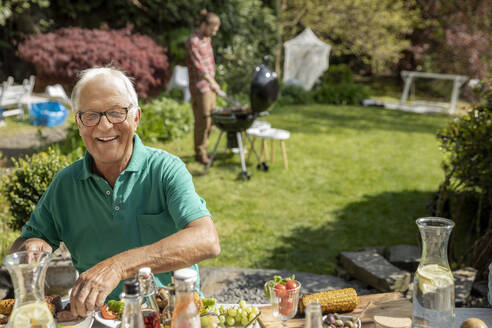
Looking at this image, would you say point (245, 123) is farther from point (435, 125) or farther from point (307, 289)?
point (435, 125)

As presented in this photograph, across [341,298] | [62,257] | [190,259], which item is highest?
[190,259]

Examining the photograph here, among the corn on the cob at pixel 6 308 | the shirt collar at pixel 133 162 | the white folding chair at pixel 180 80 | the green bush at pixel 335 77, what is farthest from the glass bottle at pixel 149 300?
the green bush at pixel 335 77

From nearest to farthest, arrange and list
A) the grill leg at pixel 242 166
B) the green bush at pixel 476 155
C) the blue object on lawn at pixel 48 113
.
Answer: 1. the green bush at pixel 476 155
2. the grill leg at pixel 242 166
3. the blue object on lawn at pixel 48 113

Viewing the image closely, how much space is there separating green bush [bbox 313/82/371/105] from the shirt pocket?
1271 centimetres

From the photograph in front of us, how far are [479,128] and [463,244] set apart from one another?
139cm

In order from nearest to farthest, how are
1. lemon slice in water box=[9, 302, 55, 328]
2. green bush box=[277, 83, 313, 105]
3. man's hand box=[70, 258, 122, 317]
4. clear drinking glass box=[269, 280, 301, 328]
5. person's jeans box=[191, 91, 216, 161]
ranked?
1. lemon slice in water box=[9, 302, 55, 328]
2. man's hand box=[70, 258, 122, 317]
3. clear drinking glass box=[269, 280, 301, 328]
4. person's jeans box=[191, 91, 216, 161]
5. green bush box=[277, 83, 313, 105]

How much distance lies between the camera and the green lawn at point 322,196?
198 inches

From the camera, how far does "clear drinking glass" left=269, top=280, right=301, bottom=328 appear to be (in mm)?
1728

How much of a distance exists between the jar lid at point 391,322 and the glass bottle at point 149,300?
2.42 ft

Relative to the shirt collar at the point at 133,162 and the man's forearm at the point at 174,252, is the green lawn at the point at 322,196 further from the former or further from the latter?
the man's forearm at the point at 174,252

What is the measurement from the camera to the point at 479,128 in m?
4.18

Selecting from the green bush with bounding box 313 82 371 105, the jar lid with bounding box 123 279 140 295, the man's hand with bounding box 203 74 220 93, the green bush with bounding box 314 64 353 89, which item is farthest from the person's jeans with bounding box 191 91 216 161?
the green bush with bounding box 314 64 353 89

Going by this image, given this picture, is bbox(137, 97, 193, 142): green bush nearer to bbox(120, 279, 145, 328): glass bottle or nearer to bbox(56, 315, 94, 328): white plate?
bbox(56, 315, 94, 328): white plate

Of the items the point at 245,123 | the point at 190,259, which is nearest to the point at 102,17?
A: the point at 245,123
